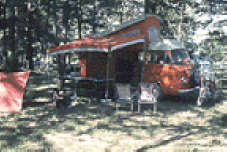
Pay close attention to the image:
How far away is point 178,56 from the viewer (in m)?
9.91

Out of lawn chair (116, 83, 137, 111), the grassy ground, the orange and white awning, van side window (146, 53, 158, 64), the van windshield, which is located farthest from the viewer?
van side window (146, 53, 158, 64)

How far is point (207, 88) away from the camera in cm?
914

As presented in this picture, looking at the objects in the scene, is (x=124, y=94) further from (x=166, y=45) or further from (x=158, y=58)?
(x=166, y=45)

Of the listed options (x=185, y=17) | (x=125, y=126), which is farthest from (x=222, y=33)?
(x=125, y=126)

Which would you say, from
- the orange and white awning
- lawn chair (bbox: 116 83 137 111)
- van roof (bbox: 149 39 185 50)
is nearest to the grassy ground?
lawn chair (bbox: 116 83 137 111)

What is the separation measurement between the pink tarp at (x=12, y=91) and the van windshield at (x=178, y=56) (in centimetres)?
580

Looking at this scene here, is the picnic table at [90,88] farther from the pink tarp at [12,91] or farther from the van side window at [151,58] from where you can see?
the pink tarp at [12,91]

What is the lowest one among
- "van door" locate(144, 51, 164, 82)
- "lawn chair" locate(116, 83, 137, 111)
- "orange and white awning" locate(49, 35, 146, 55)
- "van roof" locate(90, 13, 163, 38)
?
"lawn chair" locate(116, 83, 137, 111)

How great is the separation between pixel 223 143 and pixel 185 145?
0.86 metres

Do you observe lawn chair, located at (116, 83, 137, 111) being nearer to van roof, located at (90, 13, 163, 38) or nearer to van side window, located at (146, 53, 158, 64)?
van side window, located at (146, 53, 158, 64)

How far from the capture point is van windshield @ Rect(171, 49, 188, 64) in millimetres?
9695

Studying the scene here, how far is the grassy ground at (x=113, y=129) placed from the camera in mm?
4906

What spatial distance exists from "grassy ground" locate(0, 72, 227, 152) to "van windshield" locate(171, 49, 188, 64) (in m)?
1.92

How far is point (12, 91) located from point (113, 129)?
391 centimetres
